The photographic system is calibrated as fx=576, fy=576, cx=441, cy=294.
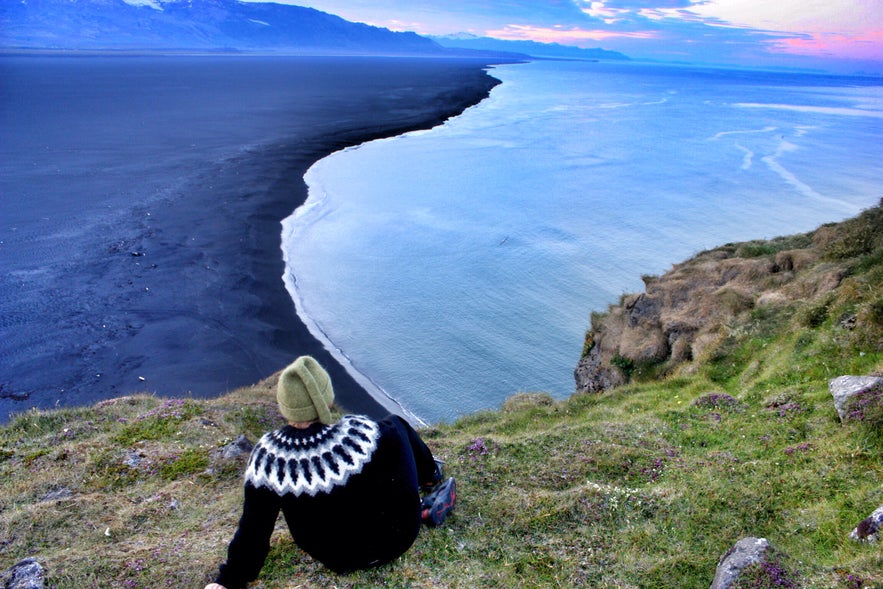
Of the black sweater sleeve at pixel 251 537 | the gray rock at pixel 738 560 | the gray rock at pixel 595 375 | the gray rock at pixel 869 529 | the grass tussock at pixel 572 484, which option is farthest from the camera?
the gray rock at pixel 595 375

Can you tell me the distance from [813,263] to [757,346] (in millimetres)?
5432

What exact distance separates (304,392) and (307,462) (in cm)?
67

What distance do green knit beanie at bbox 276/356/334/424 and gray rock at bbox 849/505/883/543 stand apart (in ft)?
19.4

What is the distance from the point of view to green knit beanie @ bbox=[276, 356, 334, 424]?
504 centimetres

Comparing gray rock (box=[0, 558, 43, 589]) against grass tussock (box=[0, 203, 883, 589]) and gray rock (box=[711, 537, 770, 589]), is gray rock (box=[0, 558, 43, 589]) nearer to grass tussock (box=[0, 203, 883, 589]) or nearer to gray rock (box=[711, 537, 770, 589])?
grass tussock (box=[0, 203, 883, 589])

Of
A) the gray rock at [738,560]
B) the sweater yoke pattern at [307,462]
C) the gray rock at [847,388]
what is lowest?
the gray rock at [738,560]

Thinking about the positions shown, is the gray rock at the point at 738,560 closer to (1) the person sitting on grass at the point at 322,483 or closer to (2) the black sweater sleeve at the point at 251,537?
(1) the person sitting on grass at the point at 322,483

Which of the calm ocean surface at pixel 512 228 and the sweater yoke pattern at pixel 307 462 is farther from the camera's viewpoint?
the calm ocean surface at pixel 512 228

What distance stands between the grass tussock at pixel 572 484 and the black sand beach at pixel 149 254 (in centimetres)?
811

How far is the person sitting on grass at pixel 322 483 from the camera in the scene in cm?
524

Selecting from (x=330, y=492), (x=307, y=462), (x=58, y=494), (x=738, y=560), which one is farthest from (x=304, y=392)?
(x=58, y=494)

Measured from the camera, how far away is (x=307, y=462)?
17.2 feet

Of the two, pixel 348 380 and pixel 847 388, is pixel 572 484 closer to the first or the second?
pixel 847 388

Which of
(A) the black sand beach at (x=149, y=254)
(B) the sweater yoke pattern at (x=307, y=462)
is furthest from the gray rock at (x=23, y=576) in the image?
(A) the black sand beach at (x=149, y=254)
